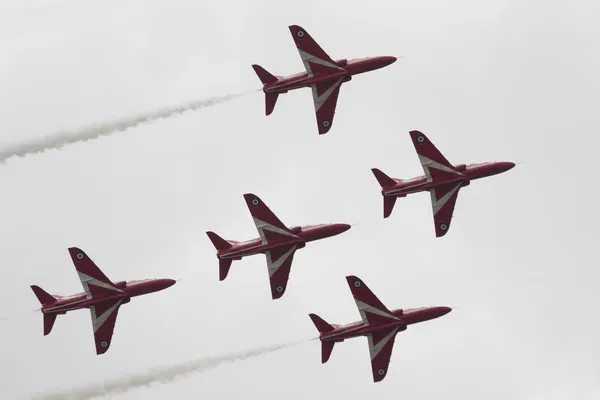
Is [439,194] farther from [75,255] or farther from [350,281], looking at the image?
[75,255]

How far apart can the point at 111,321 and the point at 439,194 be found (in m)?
23.9

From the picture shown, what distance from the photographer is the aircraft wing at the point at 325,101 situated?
11781 cm

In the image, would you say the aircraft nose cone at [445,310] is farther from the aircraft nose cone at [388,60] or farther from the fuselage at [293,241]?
the aircraft nose cone at [388,60]

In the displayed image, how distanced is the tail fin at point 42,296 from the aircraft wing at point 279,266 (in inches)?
585

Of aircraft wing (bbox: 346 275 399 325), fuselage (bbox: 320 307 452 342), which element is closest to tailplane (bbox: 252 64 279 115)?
aircraft wing (bbox: 346 275 399 325)

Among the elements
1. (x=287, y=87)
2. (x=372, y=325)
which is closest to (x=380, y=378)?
(x=372, y=325)

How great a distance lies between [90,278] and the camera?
115625 millimetres

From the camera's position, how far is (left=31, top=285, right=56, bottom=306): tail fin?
114250 millimetres

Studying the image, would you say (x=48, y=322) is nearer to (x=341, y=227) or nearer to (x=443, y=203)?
(x=341, y=227)

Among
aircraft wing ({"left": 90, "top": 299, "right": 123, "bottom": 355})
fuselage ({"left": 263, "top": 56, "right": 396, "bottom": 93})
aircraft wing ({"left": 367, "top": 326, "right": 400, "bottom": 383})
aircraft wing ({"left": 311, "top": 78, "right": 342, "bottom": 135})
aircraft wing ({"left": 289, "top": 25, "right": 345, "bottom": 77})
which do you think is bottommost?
aircraft wing ({"left": 367, "top": 326, "right": 400, "bottom": 383})

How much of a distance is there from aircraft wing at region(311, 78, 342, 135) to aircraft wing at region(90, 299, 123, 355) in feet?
60.5

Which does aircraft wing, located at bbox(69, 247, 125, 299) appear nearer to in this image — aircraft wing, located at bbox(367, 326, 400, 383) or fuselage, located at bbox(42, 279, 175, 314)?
fuselage, located at bbox(42, 279, 175, 314)

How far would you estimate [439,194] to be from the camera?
117812mm

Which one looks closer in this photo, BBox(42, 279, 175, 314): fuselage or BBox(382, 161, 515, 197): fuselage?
BBox(42, 279, 175, 314): fuselage
